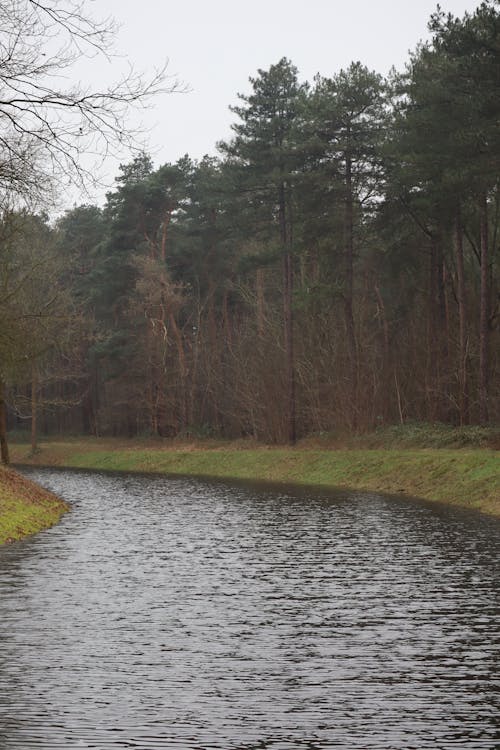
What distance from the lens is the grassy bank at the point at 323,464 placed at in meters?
34.4

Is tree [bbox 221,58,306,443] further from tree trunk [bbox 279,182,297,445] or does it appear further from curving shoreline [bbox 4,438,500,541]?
curving shoreline [bbox 4,438,500,541]

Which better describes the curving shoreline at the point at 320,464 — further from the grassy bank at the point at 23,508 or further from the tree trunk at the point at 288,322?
the grassy bank at the point at 23,508

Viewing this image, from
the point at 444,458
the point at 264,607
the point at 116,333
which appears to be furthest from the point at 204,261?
the point at 264,607

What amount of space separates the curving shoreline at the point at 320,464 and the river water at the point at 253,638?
8176 millimetres

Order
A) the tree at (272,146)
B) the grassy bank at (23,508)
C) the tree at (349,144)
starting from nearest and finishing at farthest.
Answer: the grassy bank at (23,508)
the tree at (349,144)
the tree at (272,146)

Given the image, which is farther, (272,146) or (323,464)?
(272,146)

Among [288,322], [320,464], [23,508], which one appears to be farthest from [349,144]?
[23,508]

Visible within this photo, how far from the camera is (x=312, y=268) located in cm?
6575

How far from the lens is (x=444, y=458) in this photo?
125ft

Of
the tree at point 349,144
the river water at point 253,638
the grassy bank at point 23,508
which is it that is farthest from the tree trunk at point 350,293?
the river water at point 253,638

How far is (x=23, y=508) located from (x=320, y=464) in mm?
20372

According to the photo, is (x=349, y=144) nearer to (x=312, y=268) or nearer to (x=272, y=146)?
(x=272, y=146)

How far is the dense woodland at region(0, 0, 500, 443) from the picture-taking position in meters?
39.7

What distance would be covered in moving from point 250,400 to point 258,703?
1920 inches
